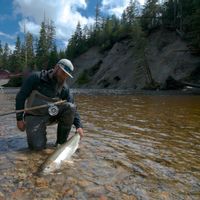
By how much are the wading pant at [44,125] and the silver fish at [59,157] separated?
0.50 meters

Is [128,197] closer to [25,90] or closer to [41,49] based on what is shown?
[25,90]

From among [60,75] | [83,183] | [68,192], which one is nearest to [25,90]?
[60,75]

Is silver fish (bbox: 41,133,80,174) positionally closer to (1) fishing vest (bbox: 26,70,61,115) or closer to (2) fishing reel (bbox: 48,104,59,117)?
(2) fishing reel (bbox: 48,104,59,117)

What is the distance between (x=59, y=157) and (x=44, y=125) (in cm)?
141

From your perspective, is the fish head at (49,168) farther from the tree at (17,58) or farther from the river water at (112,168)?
the tree at (17,58)

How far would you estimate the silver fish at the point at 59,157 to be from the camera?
5292 mm

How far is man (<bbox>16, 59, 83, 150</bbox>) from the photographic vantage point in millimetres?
6625

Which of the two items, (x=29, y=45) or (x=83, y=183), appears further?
(x=29, y=45)

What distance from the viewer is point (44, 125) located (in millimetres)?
6918

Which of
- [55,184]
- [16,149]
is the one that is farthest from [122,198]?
[16,149]

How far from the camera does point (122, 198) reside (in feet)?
14.5

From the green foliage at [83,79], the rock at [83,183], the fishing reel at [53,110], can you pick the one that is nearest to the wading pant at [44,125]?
the fishing reel at [53,110]

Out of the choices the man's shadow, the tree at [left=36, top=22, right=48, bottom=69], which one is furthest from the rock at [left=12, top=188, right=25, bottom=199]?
the tree at [left=36, top=22, right=48, bottom=69]

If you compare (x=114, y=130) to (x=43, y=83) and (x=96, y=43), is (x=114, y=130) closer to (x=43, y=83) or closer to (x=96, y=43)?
(x=43, y=83)
